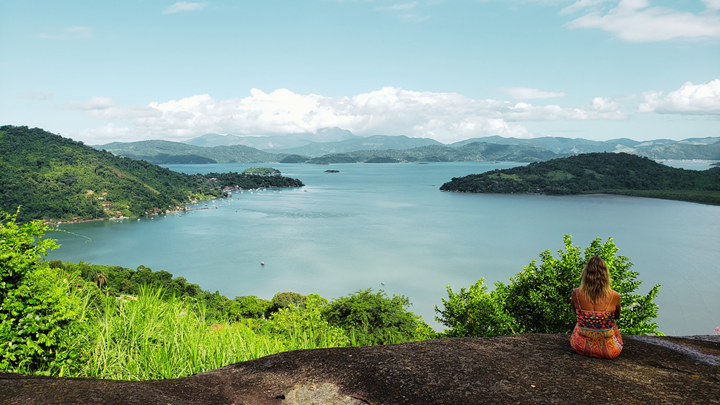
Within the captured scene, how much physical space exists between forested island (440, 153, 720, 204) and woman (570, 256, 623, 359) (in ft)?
424

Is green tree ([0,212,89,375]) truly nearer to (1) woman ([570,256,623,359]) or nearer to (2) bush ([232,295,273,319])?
(1) woman ([570,256,623,359])

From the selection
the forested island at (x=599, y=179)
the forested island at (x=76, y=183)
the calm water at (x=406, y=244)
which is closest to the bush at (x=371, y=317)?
the calm water at (x=406, y=244)

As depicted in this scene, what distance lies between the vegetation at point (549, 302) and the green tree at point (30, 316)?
894 centimetres

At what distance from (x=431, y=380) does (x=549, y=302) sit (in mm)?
8457

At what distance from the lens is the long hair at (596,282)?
13.5 ft

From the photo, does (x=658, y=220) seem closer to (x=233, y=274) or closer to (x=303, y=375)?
(x=233, y=274)

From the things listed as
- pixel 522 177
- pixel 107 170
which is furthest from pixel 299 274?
A: pixel 522 177

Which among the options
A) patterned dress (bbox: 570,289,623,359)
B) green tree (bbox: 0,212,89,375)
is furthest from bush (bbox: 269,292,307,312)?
patterned dress (bbox: 570,289,623,359)

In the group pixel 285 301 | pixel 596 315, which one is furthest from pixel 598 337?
pixel 285 301

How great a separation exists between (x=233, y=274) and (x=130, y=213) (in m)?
56.6

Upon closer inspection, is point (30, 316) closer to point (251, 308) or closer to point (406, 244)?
point (251, 308)

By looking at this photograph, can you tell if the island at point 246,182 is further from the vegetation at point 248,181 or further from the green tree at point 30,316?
the green tree at point 30,316

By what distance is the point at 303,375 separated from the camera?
3545 mm

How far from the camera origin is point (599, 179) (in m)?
132
